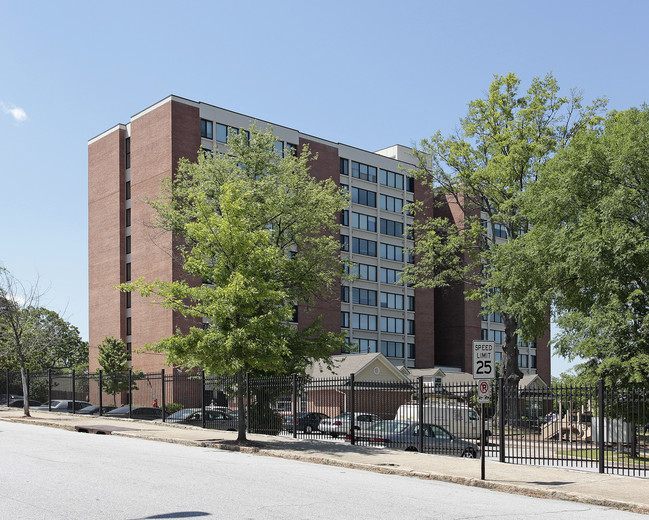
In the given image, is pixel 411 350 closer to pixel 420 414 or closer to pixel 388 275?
pixel 388 275

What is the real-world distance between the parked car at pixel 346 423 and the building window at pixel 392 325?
4687 centimetres

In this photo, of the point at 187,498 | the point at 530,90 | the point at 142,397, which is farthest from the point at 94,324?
the point at 187,498

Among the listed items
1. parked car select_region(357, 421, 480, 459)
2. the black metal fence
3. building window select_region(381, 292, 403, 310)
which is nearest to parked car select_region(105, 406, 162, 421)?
the black metal fence

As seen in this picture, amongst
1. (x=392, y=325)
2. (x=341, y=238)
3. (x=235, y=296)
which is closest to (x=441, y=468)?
(x=235, y=296)

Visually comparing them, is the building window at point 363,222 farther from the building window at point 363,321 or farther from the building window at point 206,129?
the building window at point 206,129

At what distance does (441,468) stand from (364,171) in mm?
59693

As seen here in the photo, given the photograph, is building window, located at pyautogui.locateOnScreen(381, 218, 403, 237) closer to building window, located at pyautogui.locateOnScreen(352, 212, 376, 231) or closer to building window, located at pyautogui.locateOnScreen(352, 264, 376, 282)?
building window, located at pyautogui.locateOnScreen(352, 212, 376, 231)

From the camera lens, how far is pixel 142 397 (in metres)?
56.9

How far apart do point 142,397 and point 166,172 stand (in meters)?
18.1

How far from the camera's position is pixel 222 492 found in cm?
1171

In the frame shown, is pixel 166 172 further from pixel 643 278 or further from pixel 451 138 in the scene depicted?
pixel 643 278

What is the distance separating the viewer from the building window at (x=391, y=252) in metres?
76.4

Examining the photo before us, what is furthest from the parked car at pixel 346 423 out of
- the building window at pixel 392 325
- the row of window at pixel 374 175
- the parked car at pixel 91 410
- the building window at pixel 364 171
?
the building window at pixel 364 171

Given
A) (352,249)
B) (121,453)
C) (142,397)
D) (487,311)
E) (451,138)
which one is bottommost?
(142,397)
